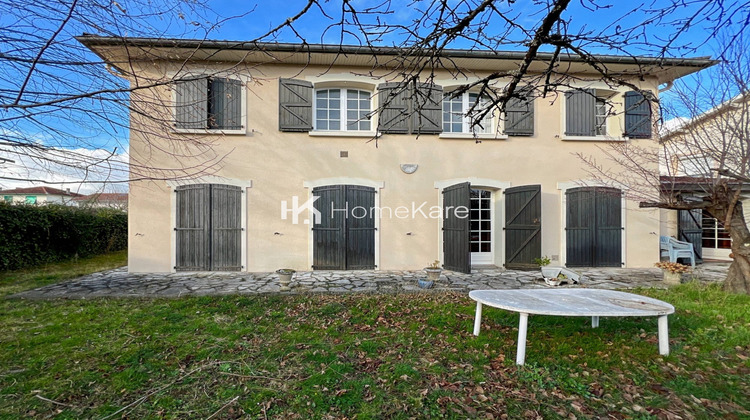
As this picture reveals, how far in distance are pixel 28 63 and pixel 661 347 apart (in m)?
5.53

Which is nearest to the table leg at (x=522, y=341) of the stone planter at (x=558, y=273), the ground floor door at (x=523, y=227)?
the stone planter at (x=558, y=273)

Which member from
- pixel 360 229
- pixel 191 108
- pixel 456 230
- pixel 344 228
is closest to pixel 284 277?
pixel 344 228

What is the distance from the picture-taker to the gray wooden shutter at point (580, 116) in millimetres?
7004

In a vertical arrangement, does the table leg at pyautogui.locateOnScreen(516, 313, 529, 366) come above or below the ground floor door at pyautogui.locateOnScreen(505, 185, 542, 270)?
below

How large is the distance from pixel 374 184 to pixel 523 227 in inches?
137

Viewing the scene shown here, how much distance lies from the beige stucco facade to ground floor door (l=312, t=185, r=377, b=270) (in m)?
0.18

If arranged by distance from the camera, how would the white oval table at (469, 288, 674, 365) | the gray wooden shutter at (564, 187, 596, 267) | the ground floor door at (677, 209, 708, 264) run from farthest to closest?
the ground floor door at (677, 209, 708, 264)
the gray wooden shutter at (564, 187, 596, 267)
the white oval table at (469, 288, 674, 365)

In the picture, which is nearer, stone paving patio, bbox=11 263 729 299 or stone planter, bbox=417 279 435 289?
stone paving patio, bbox=11 263 729 299

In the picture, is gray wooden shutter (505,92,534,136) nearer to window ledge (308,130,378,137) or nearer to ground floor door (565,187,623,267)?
ground floor door (565,187,623,267)

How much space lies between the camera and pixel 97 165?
2332mm

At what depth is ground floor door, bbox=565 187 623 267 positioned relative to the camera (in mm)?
6934

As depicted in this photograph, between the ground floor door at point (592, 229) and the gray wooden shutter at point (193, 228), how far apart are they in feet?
27.0

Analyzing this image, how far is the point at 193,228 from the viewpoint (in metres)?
6.47

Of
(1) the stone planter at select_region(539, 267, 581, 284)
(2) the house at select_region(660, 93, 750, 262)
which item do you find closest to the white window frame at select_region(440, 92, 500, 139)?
(2) the house at select_region(660, 93, 750, 262)
